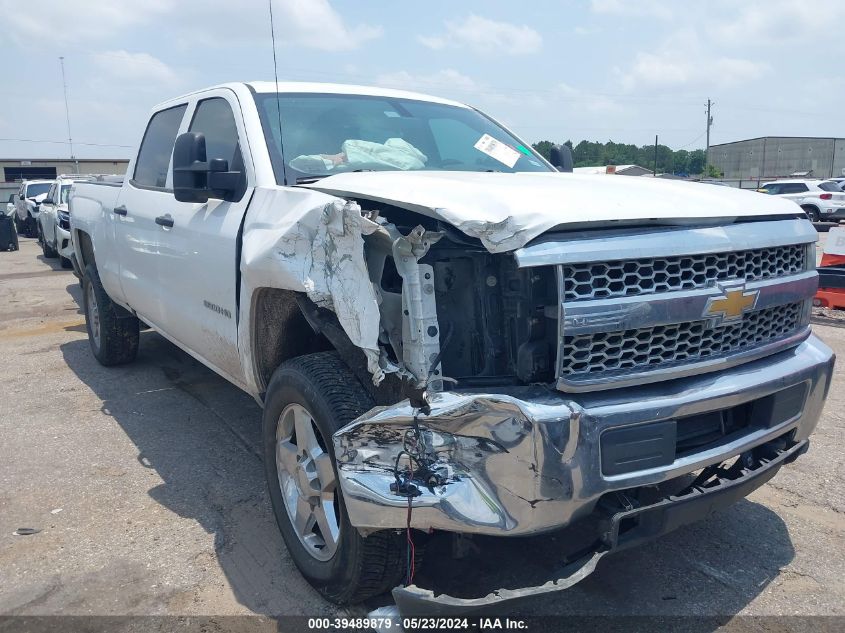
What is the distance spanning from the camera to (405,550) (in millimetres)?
2549

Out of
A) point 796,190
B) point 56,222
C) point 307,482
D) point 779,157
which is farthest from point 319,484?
point 779,157

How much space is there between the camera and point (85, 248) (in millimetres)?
6512

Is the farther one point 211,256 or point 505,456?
point 211,256

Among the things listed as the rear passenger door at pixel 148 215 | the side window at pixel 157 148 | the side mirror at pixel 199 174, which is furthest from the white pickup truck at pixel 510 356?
the side window at pixel 157 148

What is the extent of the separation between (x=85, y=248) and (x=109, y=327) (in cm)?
90

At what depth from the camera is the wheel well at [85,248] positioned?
6379 mm

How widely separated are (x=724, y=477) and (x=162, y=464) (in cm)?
305

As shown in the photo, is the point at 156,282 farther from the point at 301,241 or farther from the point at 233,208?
the point at 301,241

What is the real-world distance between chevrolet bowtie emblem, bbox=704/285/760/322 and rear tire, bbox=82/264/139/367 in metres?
4.90

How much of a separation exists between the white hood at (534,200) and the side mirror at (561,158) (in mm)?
1705

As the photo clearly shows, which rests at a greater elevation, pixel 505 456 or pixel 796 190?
pixel 505 456

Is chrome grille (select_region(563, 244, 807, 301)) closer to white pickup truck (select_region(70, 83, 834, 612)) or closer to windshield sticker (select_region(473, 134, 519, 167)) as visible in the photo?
white pickup truck (select_region(70, 83, 834, 612))

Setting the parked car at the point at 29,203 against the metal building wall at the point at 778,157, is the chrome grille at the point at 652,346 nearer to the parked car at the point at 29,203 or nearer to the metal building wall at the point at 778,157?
the parked car at the point at 29,203

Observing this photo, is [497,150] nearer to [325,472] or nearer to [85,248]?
[325,472]
